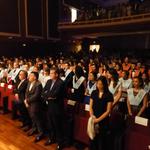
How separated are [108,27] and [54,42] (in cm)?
391

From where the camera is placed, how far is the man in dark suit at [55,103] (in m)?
3.64

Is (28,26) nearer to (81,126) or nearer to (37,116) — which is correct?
(37,116)

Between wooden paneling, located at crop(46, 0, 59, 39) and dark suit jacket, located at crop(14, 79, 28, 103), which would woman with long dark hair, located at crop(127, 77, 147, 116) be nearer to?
dark suit jacket, located at crop(14, 79, 28, 103)

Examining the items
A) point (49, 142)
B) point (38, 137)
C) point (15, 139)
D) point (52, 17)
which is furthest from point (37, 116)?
point (52, 17)

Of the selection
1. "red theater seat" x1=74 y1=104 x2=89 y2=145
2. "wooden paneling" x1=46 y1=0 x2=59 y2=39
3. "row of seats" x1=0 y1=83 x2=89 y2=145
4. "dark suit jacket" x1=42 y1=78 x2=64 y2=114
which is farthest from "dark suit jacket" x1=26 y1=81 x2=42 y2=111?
"wooden paneling" x1=46 y1=0 x2=59 y2=39

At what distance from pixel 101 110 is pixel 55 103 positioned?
94cm

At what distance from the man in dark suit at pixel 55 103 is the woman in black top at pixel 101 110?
0.76 metres

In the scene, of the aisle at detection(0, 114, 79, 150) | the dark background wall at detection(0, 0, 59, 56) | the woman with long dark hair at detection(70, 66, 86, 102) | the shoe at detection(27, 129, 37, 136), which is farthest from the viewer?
the dark background wall at detection(0, 0, 59, 56)

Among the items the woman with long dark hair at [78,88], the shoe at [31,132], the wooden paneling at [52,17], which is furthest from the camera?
the wooden paneling at [52,17]

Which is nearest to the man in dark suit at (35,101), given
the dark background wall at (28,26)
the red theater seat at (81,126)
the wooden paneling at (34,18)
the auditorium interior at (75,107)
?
the auditorium interior at (75,107)

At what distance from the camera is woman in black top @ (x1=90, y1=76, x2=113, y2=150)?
9.71 ft

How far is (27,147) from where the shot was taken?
12.6 feet

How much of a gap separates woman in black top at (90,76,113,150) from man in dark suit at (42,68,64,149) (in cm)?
76

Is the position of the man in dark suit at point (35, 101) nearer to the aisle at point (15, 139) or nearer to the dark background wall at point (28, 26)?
the aisle at point (15, 139)
